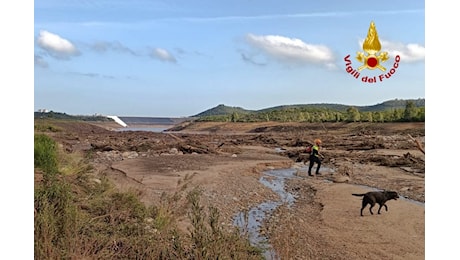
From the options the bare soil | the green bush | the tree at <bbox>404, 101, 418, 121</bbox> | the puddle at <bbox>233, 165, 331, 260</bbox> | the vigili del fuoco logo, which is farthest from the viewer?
the green bush

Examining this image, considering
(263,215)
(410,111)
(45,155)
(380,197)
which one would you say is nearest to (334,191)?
(380,197)

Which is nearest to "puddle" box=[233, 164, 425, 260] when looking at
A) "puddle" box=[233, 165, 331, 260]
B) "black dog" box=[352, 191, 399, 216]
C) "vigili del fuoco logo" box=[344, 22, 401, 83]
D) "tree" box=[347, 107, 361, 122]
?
"puddle" box=[233, 165, 331, 260]

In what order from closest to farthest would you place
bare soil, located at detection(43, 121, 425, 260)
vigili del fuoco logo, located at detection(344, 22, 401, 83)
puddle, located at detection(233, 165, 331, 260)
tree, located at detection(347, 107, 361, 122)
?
vigili del fuoco logo, located at detection(344, 22, 401, 83) → puddle, located at detection(233, 165, 331, 260) → bare soil, located at detection(43, 121, 425, 260) → tree, located at detection(347, 107, 361, 122)

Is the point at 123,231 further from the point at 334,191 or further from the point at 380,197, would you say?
the point at 334,191

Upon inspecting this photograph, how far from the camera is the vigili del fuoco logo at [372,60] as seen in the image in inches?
71.4

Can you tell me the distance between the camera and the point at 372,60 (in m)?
1.86

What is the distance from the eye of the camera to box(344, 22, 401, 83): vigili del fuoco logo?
5.95 ft

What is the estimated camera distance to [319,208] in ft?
11.5

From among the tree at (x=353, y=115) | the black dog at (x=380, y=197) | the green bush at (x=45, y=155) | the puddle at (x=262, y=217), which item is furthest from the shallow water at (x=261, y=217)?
the green bush at (x=45, y=155)

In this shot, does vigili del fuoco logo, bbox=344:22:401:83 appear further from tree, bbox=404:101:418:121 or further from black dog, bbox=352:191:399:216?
black dog, bbox=352:191:399:216

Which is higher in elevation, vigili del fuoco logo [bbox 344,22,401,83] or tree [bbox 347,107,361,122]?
vigili del fuoco logo [bbox 344,22,401,83]

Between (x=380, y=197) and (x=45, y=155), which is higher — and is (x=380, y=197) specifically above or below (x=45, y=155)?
below
